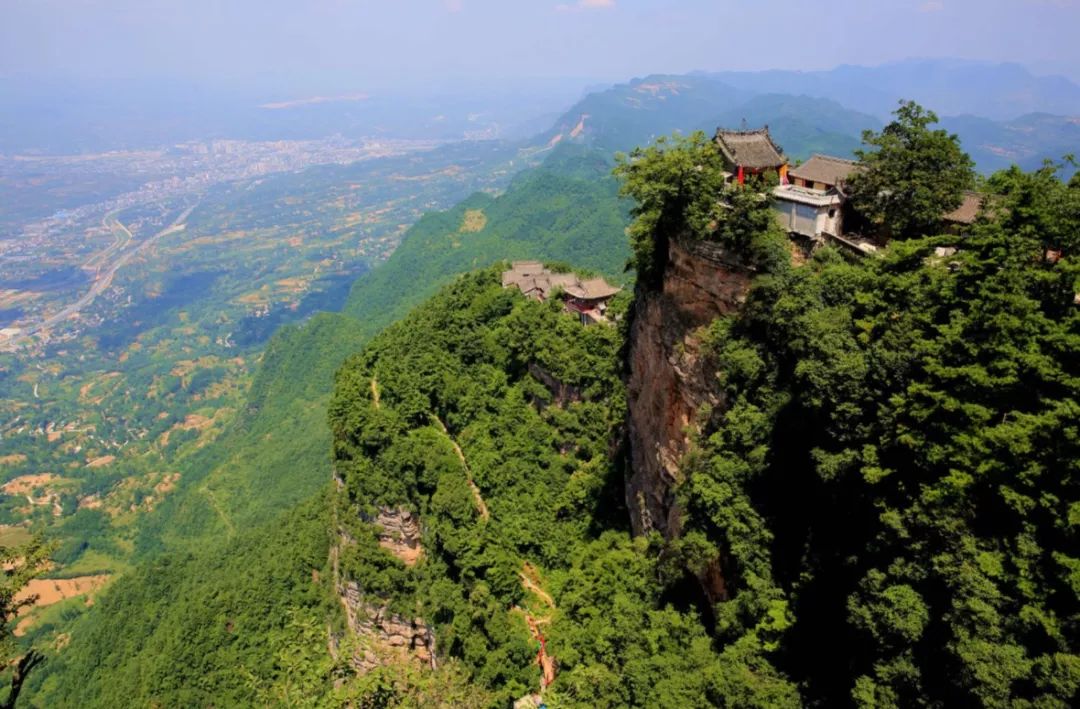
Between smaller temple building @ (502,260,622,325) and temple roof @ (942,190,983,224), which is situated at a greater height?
temple roof @ (942,190,983,224)

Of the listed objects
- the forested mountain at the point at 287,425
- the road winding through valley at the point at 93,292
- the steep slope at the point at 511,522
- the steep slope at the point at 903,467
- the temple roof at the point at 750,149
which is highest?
the temple roof at the point at 750,149

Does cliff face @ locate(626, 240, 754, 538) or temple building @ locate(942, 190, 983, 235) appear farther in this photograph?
cliff face @ locate(626, 240, 754, 538)

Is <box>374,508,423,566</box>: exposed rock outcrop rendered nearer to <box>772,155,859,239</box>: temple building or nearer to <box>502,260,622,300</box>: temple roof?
<box>502,260,622,300</box>: temple roof

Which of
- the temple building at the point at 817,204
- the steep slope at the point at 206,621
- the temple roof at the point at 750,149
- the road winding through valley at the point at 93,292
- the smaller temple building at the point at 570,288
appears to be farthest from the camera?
the road winding through valley at the point at 93,292

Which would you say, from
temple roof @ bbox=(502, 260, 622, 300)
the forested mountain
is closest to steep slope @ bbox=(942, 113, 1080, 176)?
the forested mountain

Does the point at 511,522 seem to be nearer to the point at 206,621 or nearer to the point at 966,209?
the point at 206,621

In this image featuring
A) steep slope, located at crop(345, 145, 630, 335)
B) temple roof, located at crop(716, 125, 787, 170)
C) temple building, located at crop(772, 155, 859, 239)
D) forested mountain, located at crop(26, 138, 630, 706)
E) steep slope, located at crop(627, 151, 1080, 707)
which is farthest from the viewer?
steep slope, located at crop(345, 145, 630, 335)

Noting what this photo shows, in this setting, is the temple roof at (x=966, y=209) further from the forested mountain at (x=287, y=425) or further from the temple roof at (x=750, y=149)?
the forested mountain at (x=287, y=425)

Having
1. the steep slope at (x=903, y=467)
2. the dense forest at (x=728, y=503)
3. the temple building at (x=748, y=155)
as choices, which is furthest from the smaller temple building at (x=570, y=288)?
the steep slope at (x=903, y=467)
